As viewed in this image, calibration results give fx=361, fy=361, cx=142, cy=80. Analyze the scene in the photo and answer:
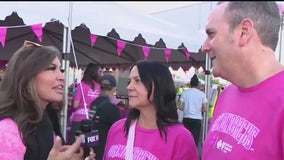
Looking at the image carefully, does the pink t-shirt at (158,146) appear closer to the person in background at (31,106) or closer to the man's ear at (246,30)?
the person in background at (31,106)

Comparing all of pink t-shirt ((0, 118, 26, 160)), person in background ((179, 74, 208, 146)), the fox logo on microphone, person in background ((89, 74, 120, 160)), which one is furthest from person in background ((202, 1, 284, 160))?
person in background ((179, 74, 208, 146))

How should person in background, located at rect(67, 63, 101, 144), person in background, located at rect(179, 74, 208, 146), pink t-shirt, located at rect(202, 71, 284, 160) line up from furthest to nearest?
person in background, located at rect(179, 74, 208, 146) < person in background, located at rect(67, 63, 101, 144) < pink t-shirt, located at rect(202, 71, 284, 160)

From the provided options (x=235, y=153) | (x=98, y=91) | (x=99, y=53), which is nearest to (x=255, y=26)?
(x=235, y=153)

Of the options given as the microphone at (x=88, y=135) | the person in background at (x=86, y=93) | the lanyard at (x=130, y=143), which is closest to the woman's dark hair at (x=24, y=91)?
the microphone at (x=88, y=135)

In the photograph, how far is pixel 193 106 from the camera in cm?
689

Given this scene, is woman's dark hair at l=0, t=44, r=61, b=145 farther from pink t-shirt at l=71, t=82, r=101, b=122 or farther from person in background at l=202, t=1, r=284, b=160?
pink t-shirt at l=71, t=82, r=101, b=122

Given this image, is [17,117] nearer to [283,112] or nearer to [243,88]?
[243,88]

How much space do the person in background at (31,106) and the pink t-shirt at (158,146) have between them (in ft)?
1.59

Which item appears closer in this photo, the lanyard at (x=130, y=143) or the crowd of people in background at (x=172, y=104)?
the crowd of people in background at (x=172, y=104)

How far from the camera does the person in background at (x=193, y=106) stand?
6.83 meters

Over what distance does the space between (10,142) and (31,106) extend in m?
0.24

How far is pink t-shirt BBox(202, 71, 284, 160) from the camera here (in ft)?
3.93

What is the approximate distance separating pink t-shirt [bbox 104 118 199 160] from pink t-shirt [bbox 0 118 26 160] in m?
0.70

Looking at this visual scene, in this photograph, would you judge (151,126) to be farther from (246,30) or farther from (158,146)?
(246,30)
